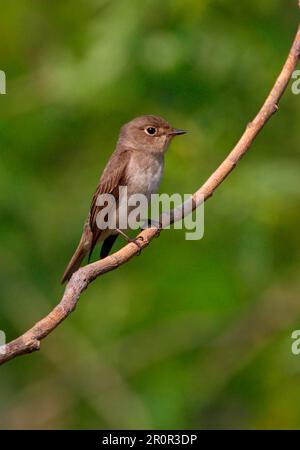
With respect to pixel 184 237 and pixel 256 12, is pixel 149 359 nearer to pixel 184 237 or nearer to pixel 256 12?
pixel 184 237

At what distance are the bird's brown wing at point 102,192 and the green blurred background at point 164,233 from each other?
31.9 inches

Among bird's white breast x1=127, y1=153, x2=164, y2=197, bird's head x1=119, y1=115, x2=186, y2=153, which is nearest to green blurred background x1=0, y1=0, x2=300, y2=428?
bird's head x1=119, y1=115, x2=186, y2=153

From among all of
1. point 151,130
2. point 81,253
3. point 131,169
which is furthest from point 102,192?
point 151,130

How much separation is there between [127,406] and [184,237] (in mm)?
1591

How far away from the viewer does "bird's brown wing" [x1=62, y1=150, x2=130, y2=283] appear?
7.09 meters

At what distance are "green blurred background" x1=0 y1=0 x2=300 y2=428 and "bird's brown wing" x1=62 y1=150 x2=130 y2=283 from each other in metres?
0.81

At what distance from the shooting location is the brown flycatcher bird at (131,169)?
23.0ft

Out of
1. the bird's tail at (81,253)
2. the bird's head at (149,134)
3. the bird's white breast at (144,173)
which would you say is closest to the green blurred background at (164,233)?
the bird's head at (149,134)

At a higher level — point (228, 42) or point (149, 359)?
point (228, 42)

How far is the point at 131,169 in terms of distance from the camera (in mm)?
7148

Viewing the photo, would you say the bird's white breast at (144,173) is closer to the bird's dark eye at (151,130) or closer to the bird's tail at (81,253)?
the bird's dark eye at (151,130)

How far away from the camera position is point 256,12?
8000 mm

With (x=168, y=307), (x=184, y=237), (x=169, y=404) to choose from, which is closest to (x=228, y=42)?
(x=184, y=237)

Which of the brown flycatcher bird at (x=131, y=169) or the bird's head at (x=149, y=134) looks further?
the bird's head at (x=149, y=134)
